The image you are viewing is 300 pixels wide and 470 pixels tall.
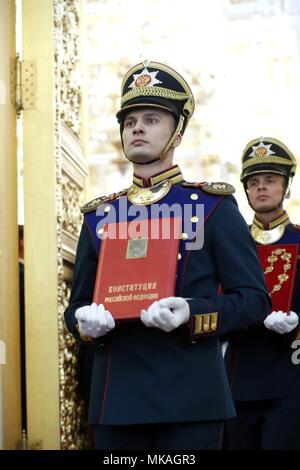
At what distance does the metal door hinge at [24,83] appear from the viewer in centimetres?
436

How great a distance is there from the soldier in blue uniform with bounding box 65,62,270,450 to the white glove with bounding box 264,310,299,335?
928 mm

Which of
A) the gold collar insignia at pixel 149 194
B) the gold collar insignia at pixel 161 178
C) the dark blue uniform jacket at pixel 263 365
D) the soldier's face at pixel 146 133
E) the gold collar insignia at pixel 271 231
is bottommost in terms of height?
the dark blue uniform jacket at pixel 263 365

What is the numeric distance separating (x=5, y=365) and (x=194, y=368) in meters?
1.46

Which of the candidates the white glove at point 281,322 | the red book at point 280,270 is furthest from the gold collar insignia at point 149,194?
the red book at point 280,270

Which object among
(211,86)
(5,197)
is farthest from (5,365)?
(211,86)

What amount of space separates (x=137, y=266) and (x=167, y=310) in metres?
0.25

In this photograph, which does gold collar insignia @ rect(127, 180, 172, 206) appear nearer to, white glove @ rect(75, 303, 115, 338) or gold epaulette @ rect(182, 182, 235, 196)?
gold epaulette @ rect(182, 182, 235, 196)

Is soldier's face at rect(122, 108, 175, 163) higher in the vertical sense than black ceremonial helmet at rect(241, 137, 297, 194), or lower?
lower

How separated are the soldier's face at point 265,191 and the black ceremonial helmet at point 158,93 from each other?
1355mm

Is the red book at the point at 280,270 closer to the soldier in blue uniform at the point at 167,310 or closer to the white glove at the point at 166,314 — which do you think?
the soldier in blue uniform at the point at 167,310

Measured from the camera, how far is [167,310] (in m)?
2.59

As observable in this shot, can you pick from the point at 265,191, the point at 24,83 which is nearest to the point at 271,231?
the point at 265,191

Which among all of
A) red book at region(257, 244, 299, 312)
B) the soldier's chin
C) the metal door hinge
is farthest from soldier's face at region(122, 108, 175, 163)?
the metal door hinge

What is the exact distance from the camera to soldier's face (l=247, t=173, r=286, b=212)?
4.40 meters
